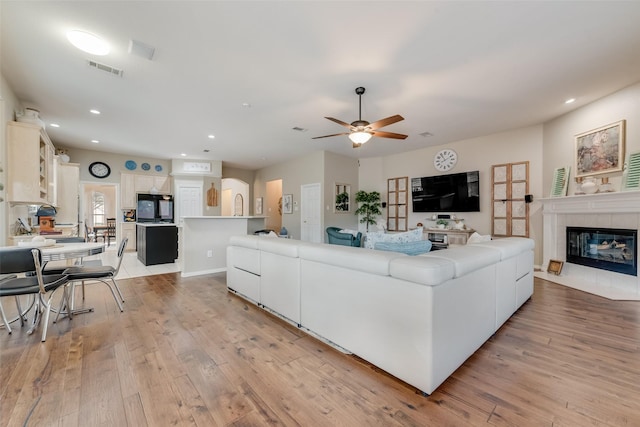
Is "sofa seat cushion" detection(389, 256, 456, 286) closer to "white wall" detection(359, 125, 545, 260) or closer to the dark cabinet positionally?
"white wall" detection(359, 125, 545, 260)

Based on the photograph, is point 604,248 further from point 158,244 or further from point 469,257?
point 158,244

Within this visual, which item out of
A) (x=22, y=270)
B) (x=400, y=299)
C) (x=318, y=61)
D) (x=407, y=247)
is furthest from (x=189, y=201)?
(x=400, y=299)

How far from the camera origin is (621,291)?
352 cm

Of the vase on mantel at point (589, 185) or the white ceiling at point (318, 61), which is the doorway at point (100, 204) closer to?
the white ceiling at point (318, 61)

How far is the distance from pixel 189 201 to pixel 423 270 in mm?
8123

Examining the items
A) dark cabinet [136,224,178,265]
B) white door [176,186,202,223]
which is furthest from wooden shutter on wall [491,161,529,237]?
white door [176,186,202,223]

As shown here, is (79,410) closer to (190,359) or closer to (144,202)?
(190,359)

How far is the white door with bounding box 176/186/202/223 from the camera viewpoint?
7.94 meters

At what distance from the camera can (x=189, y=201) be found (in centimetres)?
807

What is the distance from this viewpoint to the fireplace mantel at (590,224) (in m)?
3.47

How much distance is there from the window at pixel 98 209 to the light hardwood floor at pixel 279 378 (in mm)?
10877

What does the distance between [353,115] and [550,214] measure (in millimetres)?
3923

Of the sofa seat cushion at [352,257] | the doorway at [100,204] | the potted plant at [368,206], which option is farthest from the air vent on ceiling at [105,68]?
the doorway at [100,204]

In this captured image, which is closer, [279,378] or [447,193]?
[279,378]
